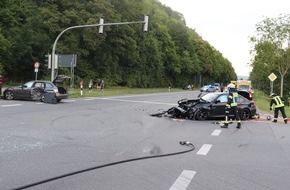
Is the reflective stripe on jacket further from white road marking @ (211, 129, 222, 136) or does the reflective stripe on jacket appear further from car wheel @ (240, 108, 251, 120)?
car wheel @ (240, 108, 251, 120)

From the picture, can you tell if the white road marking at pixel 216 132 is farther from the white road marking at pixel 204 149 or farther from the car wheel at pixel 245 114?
the car wheel at pixel 245 114

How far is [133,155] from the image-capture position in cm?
822

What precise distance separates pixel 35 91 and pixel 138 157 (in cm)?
1791

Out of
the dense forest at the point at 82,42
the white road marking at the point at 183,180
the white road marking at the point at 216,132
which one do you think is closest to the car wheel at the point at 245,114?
the white road marking at the point at 216,132

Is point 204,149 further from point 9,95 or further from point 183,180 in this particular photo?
point 9,95

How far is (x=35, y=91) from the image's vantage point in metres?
24.3

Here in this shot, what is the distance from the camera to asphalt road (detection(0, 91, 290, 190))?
599cm

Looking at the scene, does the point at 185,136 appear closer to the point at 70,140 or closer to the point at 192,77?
the point at 70,140

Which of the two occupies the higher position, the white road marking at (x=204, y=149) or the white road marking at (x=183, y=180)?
the white road marking at (x=183, y=180)

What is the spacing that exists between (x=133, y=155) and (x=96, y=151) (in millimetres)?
925

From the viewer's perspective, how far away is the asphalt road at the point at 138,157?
19.7 feet

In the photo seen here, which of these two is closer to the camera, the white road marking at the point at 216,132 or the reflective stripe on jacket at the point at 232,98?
the white road marking at the point at 216,132

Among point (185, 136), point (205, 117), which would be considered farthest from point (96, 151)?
point (205, 117)

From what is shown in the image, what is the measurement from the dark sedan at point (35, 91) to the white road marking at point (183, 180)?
18415 millimetres
